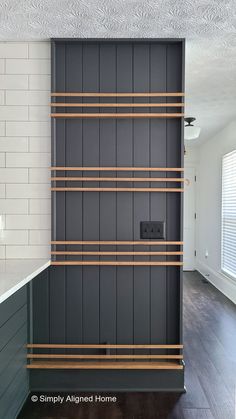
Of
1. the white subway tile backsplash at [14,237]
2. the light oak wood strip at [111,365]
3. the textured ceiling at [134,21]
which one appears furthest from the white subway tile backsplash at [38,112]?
the light oak wood strip at [111,365]

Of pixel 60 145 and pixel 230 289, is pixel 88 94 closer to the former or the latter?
pixel 60 145

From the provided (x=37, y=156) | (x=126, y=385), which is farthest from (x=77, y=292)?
(x=37, y=156)

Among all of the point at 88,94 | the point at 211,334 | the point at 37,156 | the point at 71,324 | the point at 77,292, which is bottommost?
the point at 211,334

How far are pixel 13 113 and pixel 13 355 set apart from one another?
1.62 meters

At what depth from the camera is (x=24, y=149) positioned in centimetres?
A: 241

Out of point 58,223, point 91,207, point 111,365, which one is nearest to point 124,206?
point 91,207

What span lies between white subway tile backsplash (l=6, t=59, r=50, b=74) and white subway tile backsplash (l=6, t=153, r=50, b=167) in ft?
1.92

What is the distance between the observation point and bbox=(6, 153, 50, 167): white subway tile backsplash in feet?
7.89

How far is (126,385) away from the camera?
2377 millimetres

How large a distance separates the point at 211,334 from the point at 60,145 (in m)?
2.50

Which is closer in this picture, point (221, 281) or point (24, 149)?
point (24, 149)

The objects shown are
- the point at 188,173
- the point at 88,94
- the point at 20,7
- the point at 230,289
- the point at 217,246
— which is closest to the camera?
the point at 20,7

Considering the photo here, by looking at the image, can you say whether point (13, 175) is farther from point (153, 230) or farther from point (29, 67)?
point (153, 230)

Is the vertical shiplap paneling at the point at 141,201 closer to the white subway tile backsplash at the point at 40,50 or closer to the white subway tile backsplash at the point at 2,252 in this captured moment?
the white subway tile backsplash at the point at 40,50
